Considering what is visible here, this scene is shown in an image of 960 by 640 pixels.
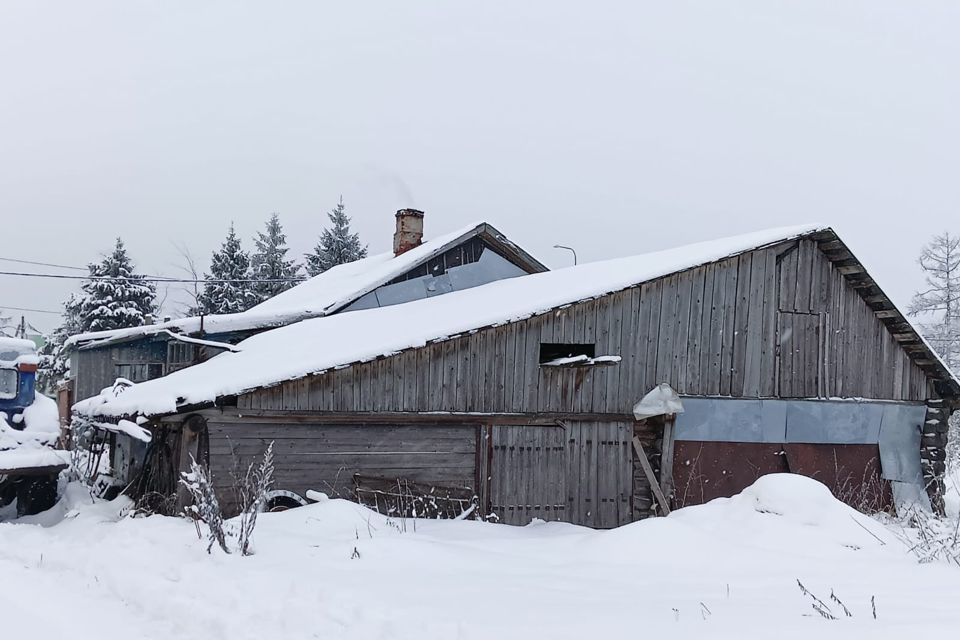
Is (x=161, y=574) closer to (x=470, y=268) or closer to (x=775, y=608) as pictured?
(x=775, y=608)

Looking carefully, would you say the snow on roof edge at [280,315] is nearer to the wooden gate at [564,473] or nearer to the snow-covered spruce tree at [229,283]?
the wooden gate at [564,473]

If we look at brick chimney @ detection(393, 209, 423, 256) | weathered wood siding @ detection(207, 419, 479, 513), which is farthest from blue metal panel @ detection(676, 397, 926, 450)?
brick chimney @ detection(393, 209, 423, 256)

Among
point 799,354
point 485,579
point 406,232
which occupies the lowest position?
point 485,579

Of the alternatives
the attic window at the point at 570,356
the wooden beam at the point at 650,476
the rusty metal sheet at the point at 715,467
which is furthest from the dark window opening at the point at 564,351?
the rusty metal sheet at the point at 715,467

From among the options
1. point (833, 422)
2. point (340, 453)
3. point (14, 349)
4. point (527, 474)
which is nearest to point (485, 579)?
point (340, 453)

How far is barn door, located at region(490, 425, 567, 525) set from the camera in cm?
1290

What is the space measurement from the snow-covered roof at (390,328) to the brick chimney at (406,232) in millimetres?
6068

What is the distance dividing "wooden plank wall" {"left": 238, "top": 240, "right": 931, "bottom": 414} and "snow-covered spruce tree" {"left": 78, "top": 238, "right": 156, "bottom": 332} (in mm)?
27548

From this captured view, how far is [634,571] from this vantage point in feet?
26.4

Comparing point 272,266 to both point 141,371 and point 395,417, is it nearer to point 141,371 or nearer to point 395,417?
point 141,371

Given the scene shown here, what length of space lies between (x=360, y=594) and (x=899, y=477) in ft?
43.1

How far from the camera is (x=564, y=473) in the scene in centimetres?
1321

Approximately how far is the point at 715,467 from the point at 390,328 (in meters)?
6.43

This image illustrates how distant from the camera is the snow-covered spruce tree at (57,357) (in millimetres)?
37406
